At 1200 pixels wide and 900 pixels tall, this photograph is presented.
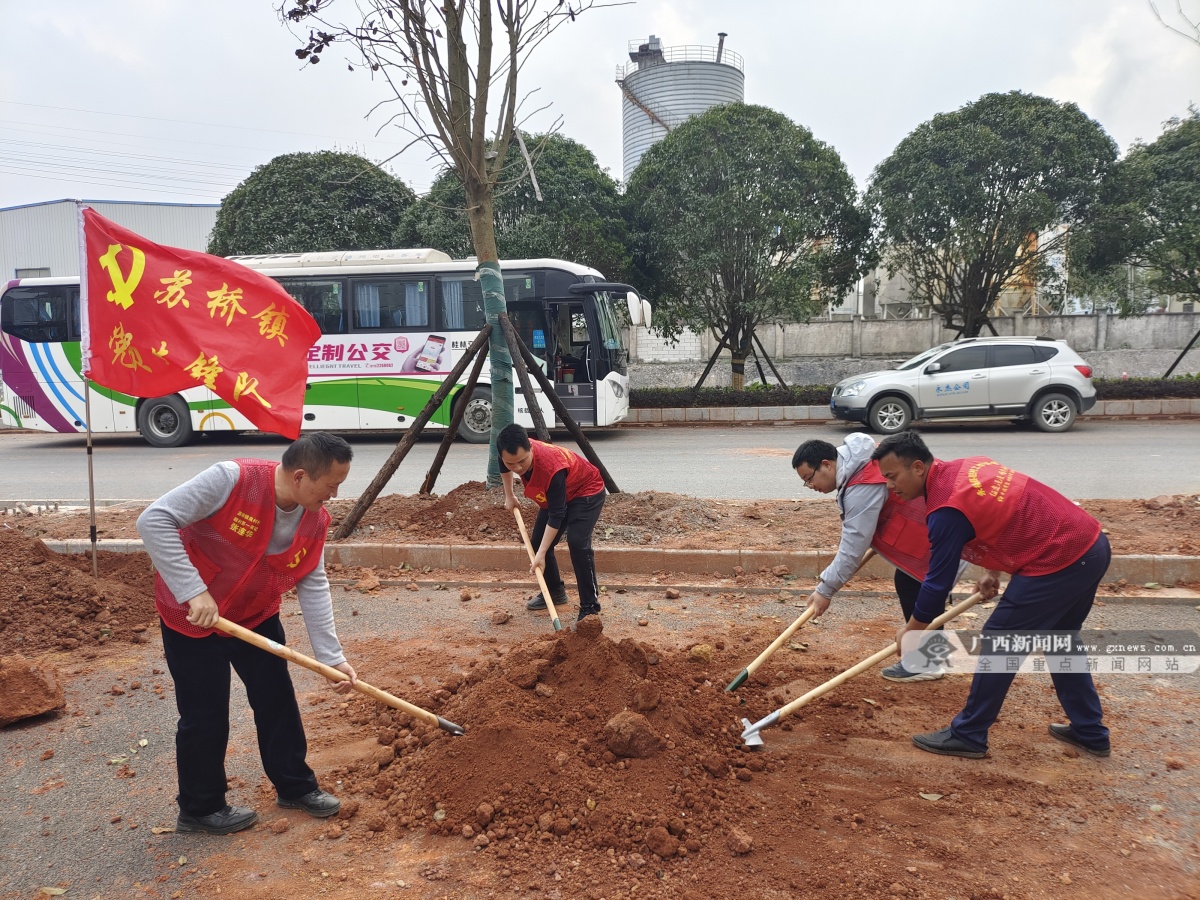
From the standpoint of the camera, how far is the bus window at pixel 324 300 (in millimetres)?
14617

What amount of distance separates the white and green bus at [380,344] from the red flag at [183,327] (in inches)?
339

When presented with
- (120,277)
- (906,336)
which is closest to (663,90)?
(906,336)

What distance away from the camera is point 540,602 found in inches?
210

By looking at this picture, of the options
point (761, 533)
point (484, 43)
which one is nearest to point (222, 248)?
point (484, 43)

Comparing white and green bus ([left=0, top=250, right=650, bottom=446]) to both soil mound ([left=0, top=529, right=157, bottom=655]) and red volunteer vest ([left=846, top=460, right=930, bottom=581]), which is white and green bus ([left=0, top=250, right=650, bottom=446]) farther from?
red volunteer vest ([left=846, top=460, right=930, bottom=581])

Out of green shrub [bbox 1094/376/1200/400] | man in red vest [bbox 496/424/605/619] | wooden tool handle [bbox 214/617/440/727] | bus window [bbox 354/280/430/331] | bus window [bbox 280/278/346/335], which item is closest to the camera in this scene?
wooden tool handle [bbox 214/617/440/727]

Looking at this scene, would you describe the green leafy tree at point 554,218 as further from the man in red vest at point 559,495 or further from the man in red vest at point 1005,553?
the man in red vest at point 1005,553

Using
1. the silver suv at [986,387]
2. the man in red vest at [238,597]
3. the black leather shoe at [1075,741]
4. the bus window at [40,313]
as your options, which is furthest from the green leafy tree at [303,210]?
the black leather shoe at [1075,741]

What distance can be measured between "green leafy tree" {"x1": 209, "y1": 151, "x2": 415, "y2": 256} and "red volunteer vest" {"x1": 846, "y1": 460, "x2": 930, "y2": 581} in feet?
59.6

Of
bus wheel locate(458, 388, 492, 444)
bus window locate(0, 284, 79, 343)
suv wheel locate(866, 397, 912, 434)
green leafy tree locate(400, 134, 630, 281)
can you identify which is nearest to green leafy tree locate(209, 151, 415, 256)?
green leafy tree locate(400, 134, 630, 281)

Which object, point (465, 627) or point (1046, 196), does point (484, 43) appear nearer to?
point (465, 627)

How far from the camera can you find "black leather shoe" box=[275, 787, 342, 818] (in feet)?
9.63

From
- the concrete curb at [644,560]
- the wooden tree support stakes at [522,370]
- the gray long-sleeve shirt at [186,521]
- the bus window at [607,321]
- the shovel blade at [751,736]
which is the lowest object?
the shovel blade at [751,736]

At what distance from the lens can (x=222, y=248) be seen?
65.0 feet
